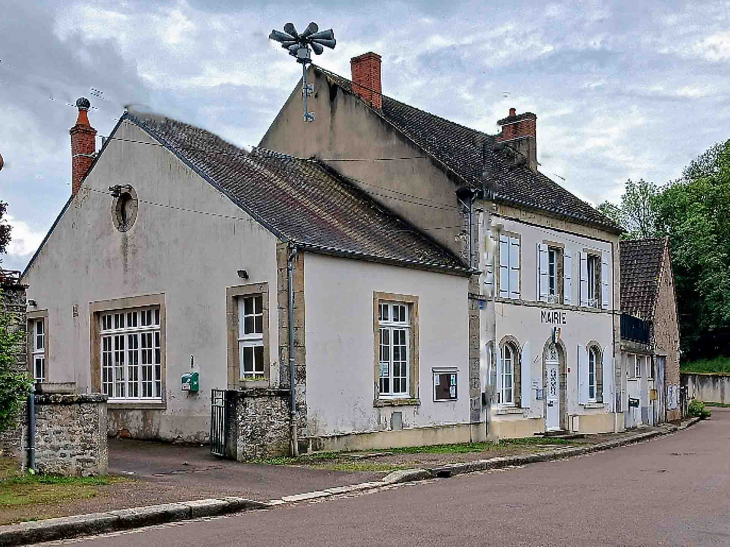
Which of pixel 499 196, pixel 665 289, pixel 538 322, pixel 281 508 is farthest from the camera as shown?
Result: pixel 665 289

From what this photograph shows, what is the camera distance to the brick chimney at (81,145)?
949 inches

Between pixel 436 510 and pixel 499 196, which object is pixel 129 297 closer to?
pixel 499 196

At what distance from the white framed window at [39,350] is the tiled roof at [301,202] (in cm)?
656

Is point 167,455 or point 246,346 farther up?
point 246,346

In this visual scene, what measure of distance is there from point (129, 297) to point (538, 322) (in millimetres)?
10553

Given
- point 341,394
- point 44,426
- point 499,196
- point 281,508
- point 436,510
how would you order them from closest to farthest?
point 436,510
point 281,508
point 44,426
point 341,394
point 499,196

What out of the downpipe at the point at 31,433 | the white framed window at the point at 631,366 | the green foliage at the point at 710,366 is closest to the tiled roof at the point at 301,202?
the downpipe at the point at 31,433

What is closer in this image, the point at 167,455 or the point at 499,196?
the point at 167,455

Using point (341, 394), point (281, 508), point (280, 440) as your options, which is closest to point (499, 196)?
point (341, 394)

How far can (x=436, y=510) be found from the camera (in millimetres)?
10789

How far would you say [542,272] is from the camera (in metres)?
24.8

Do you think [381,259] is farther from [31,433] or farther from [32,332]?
[32,332]

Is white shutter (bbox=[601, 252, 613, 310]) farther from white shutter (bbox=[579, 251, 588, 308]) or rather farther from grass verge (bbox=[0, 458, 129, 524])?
grass verge (bbox=[0, 458, 129, 524])

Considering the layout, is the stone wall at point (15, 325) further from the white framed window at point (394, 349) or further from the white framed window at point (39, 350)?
the white framed window at point (39, 350)
